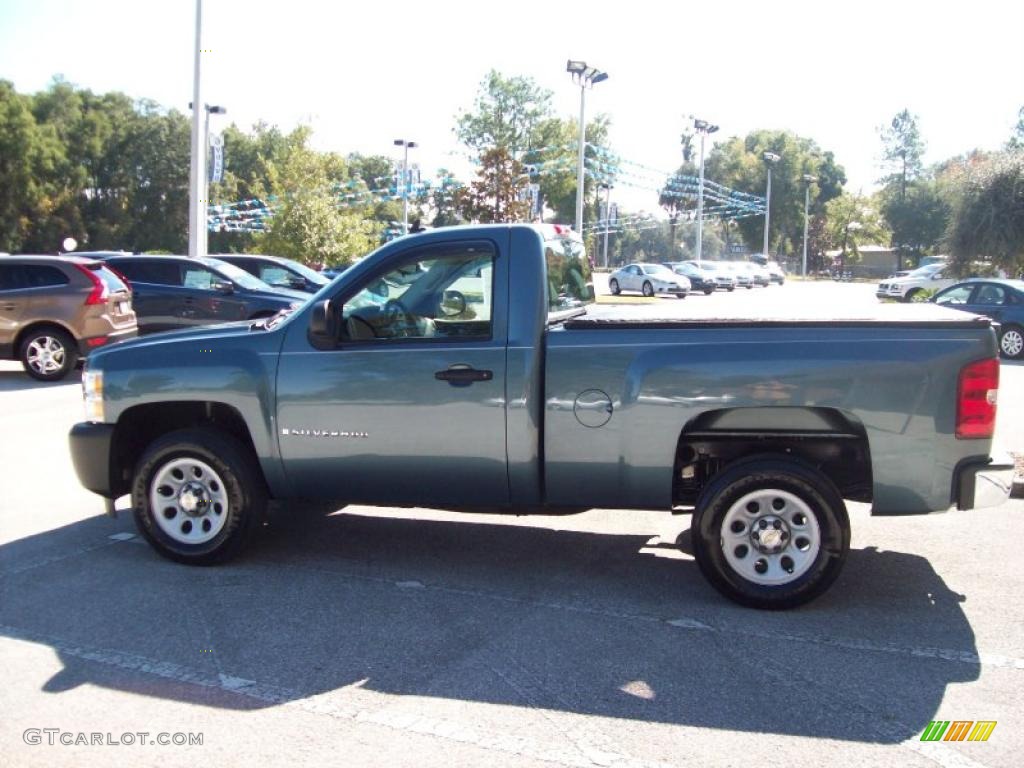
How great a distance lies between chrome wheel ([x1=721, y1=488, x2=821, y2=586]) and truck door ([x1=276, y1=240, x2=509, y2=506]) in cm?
122

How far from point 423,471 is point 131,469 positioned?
195 cm

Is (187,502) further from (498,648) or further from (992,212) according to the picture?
(992,212)

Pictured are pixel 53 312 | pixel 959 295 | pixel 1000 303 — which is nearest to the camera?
pixel 53 312

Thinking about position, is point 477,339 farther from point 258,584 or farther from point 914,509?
point 914,509

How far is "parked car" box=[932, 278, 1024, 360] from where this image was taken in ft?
60.1

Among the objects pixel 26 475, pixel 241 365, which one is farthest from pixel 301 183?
pixel 241 365

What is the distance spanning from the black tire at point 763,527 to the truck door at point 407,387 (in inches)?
43.5

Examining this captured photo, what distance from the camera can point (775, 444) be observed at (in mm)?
5062

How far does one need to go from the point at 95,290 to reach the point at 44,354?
115cm

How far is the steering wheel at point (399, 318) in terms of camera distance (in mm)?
5340

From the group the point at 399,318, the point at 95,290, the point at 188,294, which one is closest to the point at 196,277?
the point at 188,294

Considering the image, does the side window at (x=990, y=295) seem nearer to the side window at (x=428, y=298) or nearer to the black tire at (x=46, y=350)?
the black tire at (x=46, y=350)

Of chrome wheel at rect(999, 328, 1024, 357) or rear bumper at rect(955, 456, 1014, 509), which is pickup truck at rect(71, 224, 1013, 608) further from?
chrome wheel at rect(999, 328, 1024, 357)

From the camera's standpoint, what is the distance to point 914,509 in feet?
15.7
